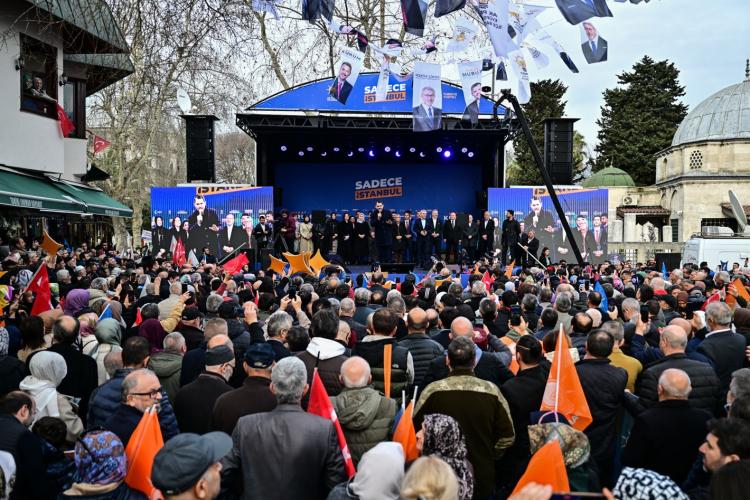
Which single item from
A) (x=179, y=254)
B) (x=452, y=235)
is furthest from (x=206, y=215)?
(x=452, y=235)

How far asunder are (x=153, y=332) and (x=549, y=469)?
4.07 m

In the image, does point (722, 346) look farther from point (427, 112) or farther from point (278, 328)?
point (427, 112)

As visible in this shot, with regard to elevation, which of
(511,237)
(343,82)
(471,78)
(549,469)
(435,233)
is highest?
(471,78)

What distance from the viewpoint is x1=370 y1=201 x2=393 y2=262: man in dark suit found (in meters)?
17.9

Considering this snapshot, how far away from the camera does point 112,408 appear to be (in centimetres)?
378

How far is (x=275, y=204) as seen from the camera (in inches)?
763

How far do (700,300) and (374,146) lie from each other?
13.4m

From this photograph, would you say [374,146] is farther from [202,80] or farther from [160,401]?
[160,401]

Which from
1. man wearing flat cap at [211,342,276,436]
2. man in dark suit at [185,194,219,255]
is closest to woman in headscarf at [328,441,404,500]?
man wearing flat cap at [211,342,276,436]

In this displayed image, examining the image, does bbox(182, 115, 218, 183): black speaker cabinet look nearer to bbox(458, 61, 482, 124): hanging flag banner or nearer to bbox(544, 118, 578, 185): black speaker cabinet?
bbox(458, 61, 482, 124): hanging flag banner

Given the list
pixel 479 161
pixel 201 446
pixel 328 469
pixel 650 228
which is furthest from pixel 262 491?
pixel 650 228

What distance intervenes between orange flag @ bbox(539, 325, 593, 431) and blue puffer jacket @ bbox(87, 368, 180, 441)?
2232 mm

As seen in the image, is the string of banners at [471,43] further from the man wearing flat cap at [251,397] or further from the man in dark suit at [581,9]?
the man wearing flat cap at [251,397]

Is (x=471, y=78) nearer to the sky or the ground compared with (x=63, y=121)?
nearer to the sky
